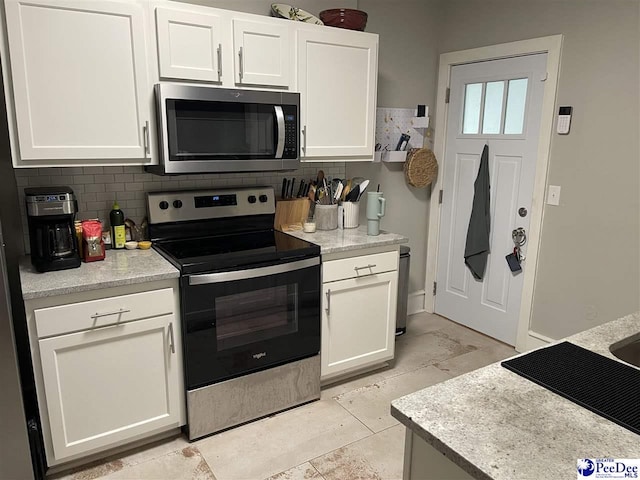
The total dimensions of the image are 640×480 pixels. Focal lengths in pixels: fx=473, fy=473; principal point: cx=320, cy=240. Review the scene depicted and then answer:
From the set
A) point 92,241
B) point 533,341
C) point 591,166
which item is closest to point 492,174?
point 591,166

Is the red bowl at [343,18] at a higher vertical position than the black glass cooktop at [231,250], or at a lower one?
higher

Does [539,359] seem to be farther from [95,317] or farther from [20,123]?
[20,123]

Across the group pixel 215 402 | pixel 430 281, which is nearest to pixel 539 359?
pixel 215 402

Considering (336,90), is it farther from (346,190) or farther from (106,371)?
(106,371)

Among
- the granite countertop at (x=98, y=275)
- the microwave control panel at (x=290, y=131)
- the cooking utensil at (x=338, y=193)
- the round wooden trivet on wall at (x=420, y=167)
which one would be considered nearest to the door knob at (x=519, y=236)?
the round wooden trivet on wall at (x=420, y=167)

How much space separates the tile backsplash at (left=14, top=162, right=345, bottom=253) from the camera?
2.34 m

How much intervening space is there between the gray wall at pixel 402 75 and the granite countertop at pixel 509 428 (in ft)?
7.69

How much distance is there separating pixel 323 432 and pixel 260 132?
5.23 ft

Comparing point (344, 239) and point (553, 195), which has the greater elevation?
point (553, 195)

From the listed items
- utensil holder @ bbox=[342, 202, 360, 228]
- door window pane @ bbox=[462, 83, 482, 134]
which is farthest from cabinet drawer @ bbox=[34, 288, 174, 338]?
door window pane @ bbox=[462, 83, 482, 134]

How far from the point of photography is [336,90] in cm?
275

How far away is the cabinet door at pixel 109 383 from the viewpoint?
198 cm

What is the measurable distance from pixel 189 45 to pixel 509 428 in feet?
6.89

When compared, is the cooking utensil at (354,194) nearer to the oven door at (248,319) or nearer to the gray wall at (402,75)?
the gray wall at (402,75)
